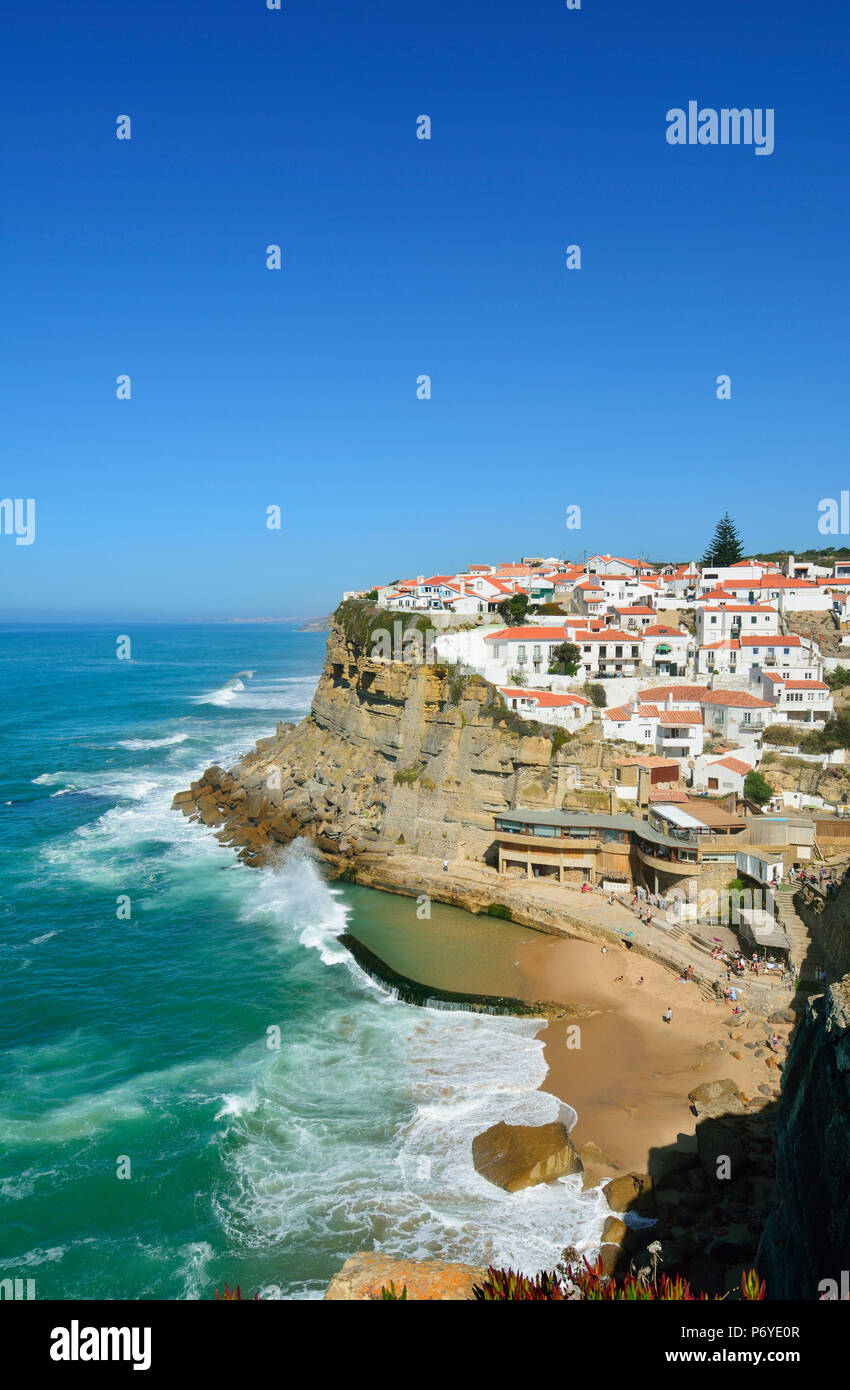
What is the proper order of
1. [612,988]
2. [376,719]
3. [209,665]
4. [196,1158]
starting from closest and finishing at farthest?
1. [196,1158]
2. [612,988]
3. [376,719]
4. [209,665]

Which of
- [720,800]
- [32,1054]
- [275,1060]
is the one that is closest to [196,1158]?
[275,1060]

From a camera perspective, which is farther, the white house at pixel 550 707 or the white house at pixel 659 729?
the white house at pixel 550 707

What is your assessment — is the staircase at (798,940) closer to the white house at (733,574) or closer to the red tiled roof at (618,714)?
the red tiled roof at (618,714)

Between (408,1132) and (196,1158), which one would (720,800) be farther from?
(196,1158)

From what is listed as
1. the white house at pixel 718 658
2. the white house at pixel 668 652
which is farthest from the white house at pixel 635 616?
the white house at pixel 718 658

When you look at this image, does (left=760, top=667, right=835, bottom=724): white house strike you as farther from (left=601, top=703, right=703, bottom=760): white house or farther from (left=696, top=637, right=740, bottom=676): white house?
(left=696, top=637, right=740, bottom=676): white house
